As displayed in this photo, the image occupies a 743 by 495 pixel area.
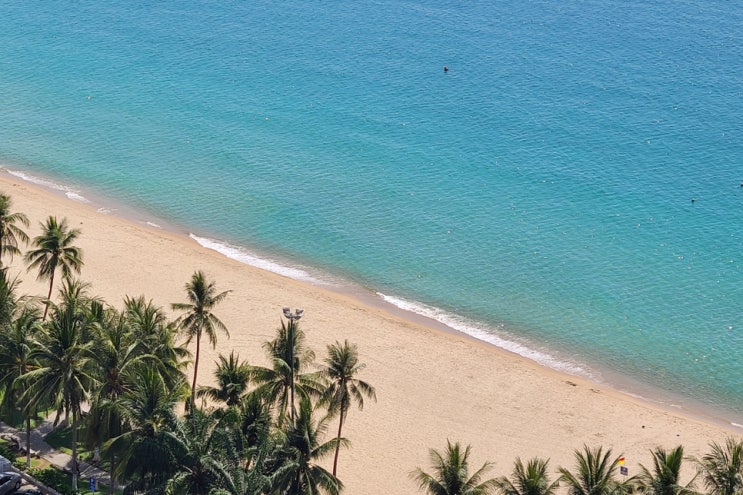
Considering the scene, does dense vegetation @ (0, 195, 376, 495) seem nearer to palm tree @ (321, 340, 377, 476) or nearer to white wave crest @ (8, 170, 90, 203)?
palm tree @ (321, 340, 377, 476)

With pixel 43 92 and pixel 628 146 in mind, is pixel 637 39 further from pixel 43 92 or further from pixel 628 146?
pixel 43 92

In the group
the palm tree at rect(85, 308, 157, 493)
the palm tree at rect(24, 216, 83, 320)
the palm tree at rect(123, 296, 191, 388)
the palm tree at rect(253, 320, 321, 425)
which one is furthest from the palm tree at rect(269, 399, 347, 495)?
the palm tree at rect(24, 216, 83, 320)

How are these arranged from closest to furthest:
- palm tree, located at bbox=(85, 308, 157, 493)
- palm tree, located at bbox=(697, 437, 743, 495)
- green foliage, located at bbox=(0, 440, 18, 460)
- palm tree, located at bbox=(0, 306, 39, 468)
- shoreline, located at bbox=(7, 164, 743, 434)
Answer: palm tree, located at bbox=(697, 437, 743, 495), palm tree, located at bbox=(85, 308, 157, 493), palm tree, located at bbox=(0, 306, 39, 468), green foliage, located at bbox=(0, 440, 18, 460), shoreline, located at bbox=(7, 164, 743, 434)

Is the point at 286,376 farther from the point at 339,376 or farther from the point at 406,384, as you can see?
the point at 406,384

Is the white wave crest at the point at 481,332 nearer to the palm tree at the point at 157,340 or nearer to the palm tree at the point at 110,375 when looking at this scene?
the palm tree at the point at 157,340

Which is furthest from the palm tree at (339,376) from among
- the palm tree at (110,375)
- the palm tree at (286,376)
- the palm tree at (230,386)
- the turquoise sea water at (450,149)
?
the turquoise sea water at (450,149)

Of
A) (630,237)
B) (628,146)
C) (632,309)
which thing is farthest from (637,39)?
(632,309)
